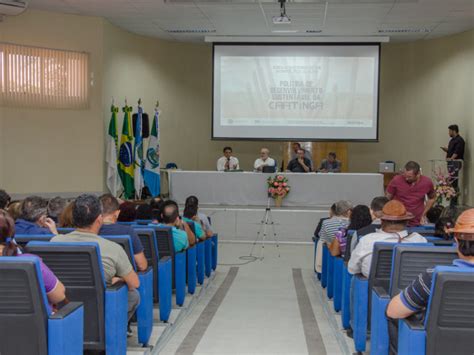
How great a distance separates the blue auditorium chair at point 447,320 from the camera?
94.3 inches

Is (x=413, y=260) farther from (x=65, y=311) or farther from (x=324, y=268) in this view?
(x=324, y=268)

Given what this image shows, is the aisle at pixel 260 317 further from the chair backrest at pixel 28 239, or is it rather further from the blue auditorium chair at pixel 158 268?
the chair backrest at pixel 28 239

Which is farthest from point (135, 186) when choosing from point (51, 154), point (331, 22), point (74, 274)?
point (74, 274)

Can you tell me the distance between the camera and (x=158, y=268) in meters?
4.47

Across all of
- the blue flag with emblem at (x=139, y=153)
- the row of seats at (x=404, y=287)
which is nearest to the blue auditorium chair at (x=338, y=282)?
the row of seats at (x=404, y=287)

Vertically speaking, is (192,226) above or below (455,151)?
below

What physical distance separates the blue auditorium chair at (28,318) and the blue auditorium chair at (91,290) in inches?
21.0

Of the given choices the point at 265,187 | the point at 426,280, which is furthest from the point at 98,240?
the point at 265,187

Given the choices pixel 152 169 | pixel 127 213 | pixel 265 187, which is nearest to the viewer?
pixel 127 213

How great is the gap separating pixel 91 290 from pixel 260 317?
232cm

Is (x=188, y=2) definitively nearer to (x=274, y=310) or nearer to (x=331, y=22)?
(x=331, y=22)

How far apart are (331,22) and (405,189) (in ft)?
17.3

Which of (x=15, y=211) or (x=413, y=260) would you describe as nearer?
(x=413, y=260)

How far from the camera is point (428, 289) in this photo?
246 cm
